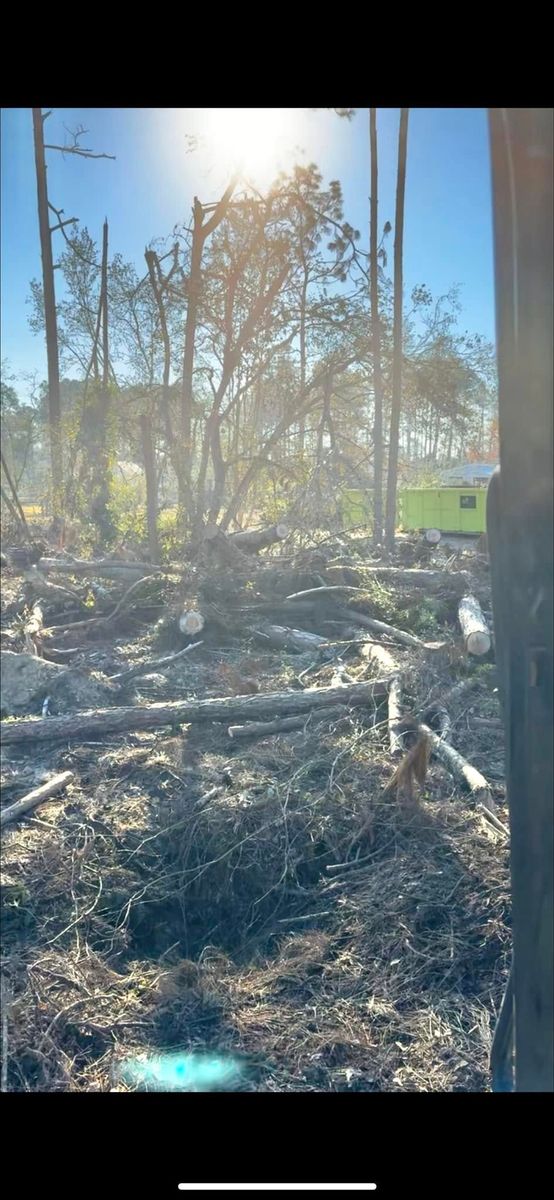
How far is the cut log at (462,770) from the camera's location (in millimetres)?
3533

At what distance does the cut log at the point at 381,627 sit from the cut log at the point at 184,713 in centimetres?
103

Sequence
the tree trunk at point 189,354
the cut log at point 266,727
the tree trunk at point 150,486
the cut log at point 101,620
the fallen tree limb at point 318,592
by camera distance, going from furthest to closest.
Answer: the tree trunk at point 189,354 → the tree trunk at point 150,486 → the fallen tree limb at point 318,592 → the cut log at point 101,620 → the cut log at point 266,727

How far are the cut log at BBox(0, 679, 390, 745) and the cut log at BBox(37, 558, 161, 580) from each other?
3098 millimetres

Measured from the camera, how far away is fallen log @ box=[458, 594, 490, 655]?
564 cm

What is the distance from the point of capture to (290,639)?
6.25 meters

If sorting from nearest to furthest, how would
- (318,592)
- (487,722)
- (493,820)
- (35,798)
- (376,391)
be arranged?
(493,820), (35,798), (487,722), (318,592), (376,391)

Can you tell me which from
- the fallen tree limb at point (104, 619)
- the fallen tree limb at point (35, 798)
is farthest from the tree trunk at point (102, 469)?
the fallen tree limb at point (35, 798)

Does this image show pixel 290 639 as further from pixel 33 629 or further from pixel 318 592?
pixel 33 629

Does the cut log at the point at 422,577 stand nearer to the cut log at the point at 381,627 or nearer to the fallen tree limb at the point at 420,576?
the fallen tree limb at the point at 420,576

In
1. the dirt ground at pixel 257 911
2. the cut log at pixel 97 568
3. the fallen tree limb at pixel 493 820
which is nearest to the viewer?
the dirt ground at pixel 257 911

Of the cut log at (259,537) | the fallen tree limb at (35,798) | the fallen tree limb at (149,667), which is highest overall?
the cut log at (259,537)

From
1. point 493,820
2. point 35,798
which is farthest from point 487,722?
point 35,798

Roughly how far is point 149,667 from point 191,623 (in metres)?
0.82

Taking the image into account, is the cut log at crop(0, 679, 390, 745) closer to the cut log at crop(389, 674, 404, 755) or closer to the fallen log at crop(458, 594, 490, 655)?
the cut log at crop(389, 674, 404, 755)
